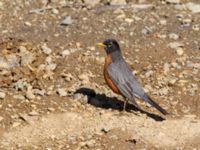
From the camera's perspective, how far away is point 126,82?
12.0m

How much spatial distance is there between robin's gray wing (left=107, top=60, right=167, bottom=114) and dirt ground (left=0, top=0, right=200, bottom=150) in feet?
1.08

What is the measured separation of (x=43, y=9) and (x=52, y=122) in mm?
4598

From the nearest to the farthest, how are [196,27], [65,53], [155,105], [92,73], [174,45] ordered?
[155,105] < [92,73] < [65,53] < [174,45] < [196,27]

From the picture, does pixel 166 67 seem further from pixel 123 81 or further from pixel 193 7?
pixel 193 7

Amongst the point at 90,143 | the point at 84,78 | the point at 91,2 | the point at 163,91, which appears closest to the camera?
the point at 90,143

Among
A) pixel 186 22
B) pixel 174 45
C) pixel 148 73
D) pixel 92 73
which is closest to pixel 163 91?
pixel 148 73

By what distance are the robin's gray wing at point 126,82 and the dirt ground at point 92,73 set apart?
0.33 meters

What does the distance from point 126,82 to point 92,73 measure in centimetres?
121

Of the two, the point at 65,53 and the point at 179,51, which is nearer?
the point at 65,53

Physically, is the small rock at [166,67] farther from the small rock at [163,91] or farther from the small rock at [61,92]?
the small rock at [61,92]

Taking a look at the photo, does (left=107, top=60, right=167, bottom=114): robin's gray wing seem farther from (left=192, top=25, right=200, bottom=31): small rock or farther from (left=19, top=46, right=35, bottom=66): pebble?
(left=192, top=25, right=200, bottom=31): small rock

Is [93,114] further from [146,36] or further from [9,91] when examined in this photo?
[146,36]

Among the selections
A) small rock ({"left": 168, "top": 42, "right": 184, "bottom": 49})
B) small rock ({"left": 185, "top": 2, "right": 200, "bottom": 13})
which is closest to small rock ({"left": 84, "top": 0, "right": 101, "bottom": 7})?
small rock ({"left": 185, "top": 2, "right": 200, "bottom": 13})

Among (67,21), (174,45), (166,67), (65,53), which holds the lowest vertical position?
(166,67)
